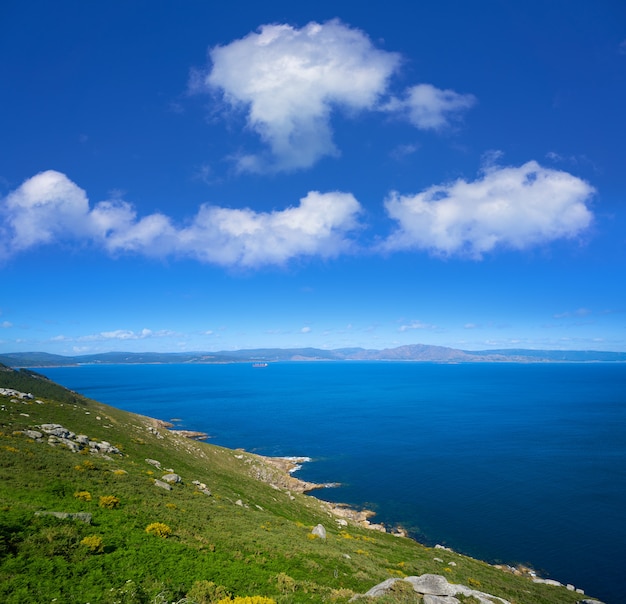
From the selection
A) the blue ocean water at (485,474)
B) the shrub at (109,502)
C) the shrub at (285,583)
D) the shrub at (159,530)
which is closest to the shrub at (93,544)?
the shrub at (159,530)

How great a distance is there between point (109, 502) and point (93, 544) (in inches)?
291

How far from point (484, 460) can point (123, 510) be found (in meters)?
106

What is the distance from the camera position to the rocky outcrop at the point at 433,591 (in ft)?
60.4

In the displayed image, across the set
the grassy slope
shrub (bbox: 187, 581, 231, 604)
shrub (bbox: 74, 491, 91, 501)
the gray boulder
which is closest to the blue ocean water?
the grassy slope

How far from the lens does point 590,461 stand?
3888 inches

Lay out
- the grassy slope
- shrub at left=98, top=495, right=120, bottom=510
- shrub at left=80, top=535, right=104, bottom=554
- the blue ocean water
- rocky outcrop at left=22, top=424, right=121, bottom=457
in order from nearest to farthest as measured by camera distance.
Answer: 1. the grassy slope
2. shrub at left=80, top=535, right=104, bottom=554
3. shrub at left=98, top=495, right=120, bottom=510
4. rocky outcrop at left=22, top=424, right=121, bottom=457
5. the blue ocean water

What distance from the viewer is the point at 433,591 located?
19.7m

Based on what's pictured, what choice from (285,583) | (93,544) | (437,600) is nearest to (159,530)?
(93,544)

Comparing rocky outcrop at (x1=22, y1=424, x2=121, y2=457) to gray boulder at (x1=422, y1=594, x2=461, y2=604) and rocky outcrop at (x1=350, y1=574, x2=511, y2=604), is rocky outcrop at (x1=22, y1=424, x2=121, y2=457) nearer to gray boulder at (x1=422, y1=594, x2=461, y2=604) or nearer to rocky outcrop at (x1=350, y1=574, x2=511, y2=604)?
rocky outcrop at (x1=350, y1=574, x2=511, y2=604)

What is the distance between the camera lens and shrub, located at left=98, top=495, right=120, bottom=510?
24688 millimetres

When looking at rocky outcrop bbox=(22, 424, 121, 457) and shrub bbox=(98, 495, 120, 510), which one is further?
rocky outcrop bbox=(22, 424, 121, 457)

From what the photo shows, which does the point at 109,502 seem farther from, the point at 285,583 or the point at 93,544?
the point at 285,583

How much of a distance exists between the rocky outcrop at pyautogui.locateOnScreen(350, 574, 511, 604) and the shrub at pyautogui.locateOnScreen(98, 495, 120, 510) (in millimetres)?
18244

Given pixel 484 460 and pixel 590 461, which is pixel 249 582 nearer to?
pixel 484 460
